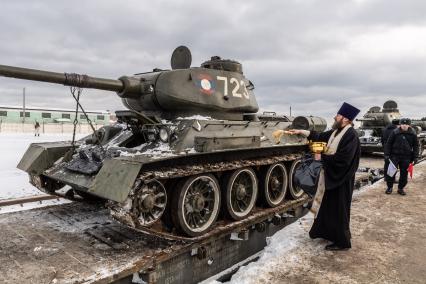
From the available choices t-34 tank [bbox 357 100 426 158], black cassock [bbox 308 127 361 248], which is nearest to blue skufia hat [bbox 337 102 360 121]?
black cassock [bbox 308 127 361 248]

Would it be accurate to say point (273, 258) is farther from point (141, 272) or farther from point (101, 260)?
point (101, 260)

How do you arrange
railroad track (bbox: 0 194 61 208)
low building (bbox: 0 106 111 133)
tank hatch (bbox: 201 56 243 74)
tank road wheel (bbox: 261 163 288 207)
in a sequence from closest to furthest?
tank road wheel (bbox: 261 163 288 207) → railroad track (bbox: 0 194 61 208) → tank hatch (bbox: 201 56 243 74) → low building (bbox: 0 106 111 133)

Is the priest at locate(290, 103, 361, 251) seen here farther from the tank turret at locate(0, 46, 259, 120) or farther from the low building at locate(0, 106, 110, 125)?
the low building at locate(0, 106, 110, 125)

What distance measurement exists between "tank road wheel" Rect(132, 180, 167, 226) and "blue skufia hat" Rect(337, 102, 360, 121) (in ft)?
9.61

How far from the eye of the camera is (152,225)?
5.51 m

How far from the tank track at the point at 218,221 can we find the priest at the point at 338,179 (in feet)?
4.55

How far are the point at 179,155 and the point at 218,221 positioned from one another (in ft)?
5.63

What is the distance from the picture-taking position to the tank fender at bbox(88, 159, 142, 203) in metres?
4.81

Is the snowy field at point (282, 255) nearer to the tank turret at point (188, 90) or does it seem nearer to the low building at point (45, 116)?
the tank turret at point (188, 90)

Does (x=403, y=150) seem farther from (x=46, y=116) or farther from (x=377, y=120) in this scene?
(x=46, y=116)

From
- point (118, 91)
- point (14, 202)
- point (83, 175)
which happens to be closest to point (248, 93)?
point (118, 91)

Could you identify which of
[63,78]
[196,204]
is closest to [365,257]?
[196,204]

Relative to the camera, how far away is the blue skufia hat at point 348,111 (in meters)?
5.51

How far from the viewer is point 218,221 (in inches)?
255
